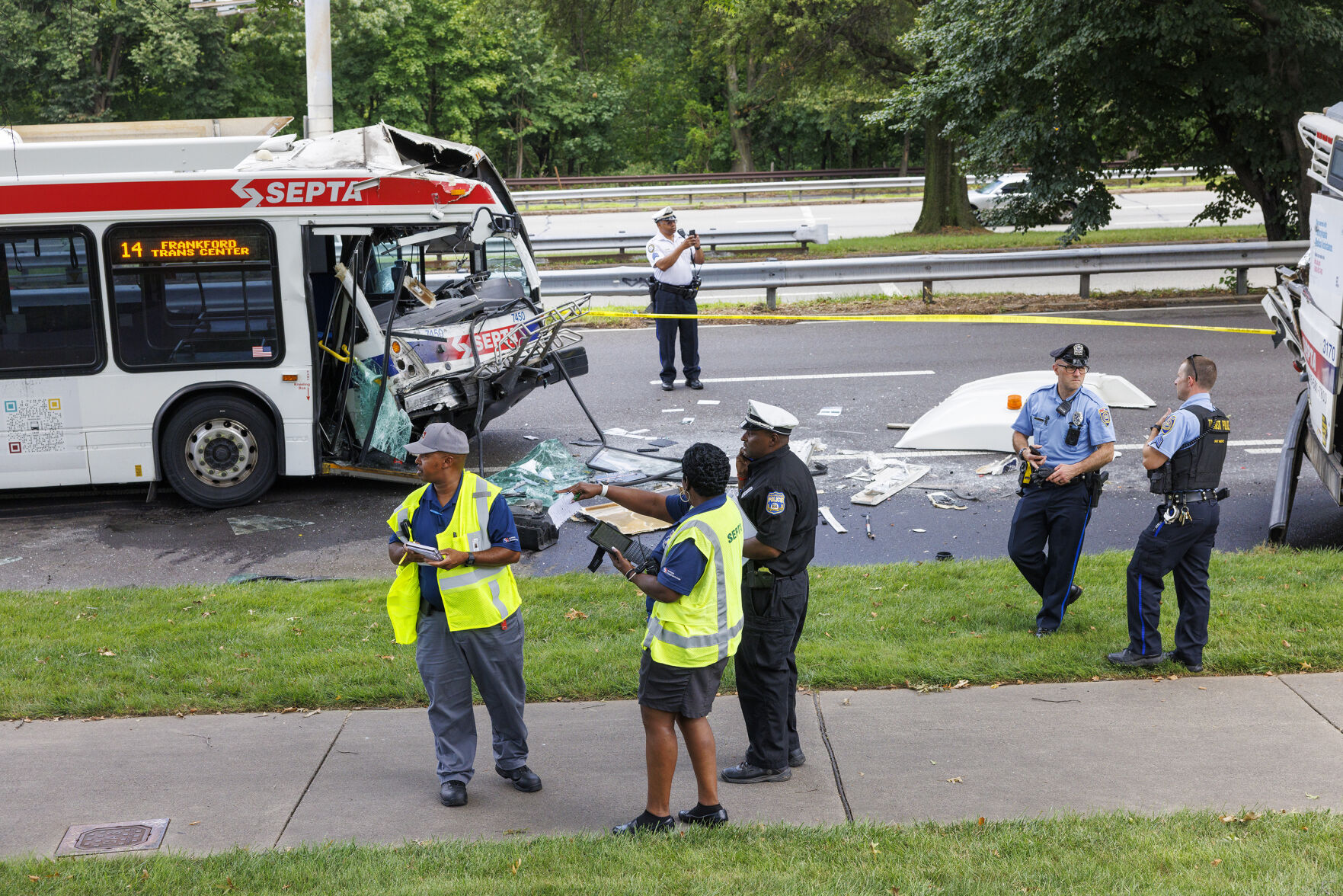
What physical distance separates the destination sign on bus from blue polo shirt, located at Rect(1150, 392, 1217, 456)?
6794 millimetres

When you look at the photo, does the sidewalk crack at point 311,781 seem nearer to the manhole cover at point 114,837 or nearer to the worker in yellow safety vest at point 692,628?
the manhole cover at point 114,837

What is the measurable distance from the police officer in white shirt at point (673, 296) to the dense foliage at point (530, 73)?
42.8 feet

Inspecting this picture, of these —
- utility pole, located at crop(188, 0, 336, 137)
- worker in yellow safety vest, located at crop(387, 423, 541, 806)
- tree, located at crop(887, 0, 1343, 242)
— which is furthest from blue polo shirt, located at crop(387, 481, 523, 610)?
tree, located at crop(887, 0, 1343, 242)

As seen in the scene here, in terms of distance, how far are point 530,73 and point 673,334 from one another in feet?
113

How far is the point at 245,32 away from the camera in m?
33.8

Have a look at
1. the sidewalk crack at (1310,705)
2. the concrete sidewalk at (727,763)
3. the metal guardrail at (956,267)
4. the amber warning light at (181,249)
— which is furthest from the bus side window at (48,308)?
the sidewalk crack at (1310,705)

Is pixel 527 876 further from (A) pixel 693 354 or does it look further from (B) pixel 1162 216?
(B) pixel 1162 216

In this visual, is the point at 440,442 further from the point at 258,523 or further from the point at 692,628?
the point at 258,523

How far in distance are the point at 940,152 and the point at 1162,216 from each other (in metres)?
9.02

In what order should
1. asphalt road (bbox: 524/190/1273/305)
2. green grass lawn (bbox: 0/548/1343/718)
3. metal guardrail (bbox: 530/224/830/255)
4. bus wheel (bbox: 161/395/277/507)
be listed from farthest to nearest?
metal guardrail (bbox: 530/224/830/255)
asphalt road (bbox: 524/190/1273/305)
bus wheel (bbox: 161/395/277/507)
green grass lawn (bbox: 0/548/1343/718)

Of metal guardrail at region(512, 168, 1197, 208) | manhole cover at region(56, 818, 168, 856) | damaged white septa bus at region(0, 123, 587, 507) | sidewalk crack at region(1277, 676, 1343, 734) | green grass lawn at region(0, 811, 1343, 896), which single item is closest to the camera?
green grass lawn at region(0, 811, 1343, 896)

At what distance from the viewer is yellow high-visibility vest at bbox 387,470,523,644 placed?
4883 mm

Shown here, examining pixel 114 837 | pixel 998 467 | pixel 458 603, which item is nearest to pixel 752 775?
pixel 458 603

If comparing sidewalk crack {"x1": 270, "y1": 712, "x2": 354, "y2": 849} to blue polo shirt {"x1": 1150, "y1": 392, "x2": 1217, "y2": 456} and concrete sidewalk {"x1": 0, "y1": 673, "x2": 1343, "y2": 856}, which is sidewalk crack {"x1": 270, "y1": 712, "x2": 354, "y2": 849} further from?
blue polo shirt {"x1": 1150, "y1": 392, "x2": 1217, "y2": 456}
